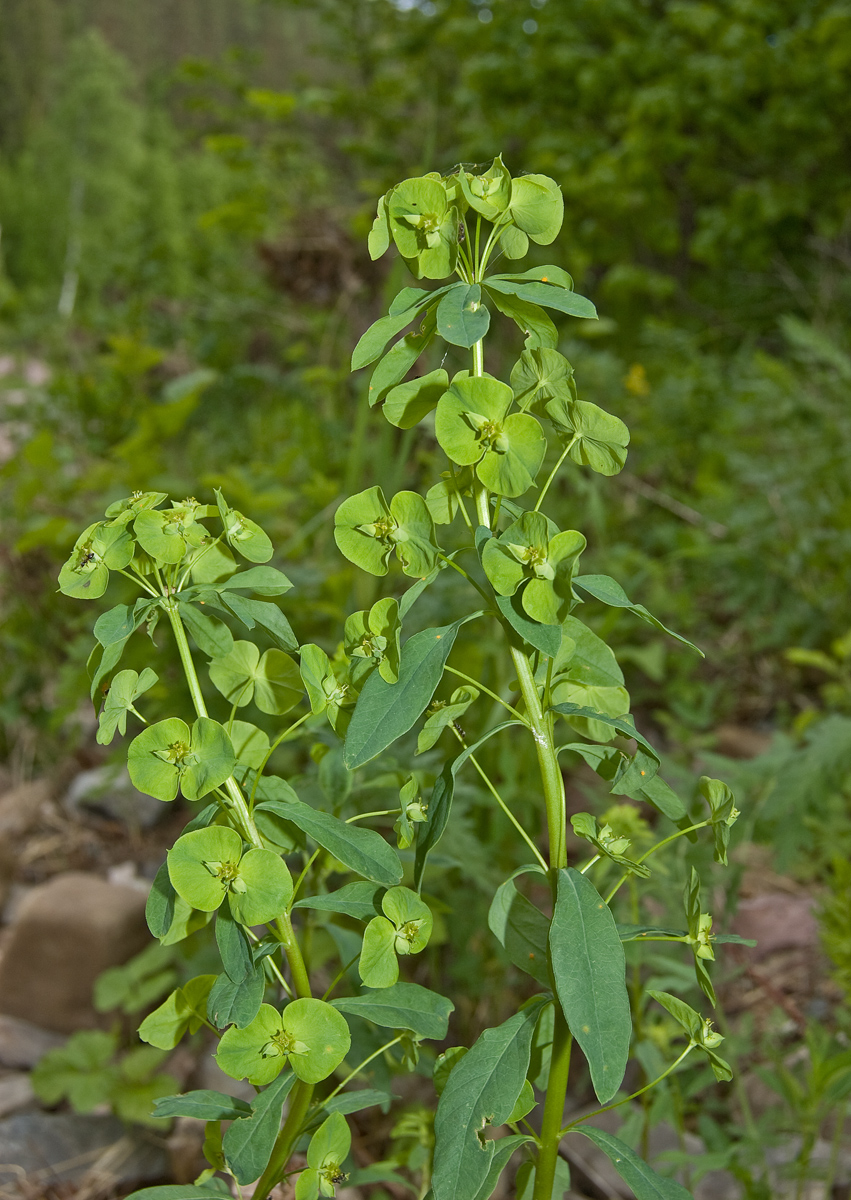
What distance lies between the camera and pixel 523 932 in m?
0.57

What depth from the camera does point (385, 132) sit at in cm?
559

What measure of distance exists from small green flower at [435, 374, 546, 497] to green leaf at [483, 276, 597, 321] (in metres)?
0.05

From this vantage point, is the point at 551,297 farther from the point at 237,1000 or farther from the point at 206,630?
the point at 237,1000

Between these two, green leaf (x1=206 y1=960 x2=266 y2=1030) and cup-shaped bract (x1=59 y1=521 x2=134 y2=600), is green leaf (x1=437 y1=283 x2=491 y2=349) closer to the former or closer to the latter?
cup-shaped bract (x1=59 y1=521 x2=134 y2=600)

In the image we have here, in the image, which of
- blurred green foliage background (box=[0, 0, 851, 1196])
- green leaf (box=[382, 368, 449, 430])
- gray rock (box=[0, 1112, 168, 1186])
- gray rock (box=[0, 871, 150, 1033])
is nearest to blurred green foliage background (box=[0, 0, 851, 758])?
blurred green foliage background (box=[0, 0, 851, 1196])

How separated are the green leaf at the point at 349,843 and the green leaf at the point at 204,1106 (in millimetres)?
190

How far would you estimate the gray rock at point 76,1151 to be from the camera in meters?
1.19

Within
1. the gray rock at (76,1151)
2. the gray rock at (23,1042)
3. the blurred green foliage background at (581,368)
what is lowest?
the gray rock at (23,1042)

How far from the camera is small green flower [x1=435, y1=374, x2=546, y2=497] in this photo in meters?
0.51

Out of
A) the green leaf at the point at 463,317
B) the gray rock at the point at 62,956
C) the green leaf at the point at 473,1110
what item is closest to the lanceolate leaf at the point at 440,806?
the green leaf at the point at 473,1110

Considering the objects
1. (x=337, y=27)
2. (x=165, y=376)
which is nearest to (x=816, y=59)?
(x=337, y=27)

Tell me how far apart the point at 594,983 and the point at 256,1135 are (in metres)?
0.22

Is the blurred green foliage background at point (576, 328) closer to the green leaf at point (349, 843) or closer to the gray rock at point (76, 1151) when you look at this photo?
the gray rock at point (76, 1151)

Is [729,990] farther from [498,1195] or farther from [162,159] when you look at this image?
[162,159]
